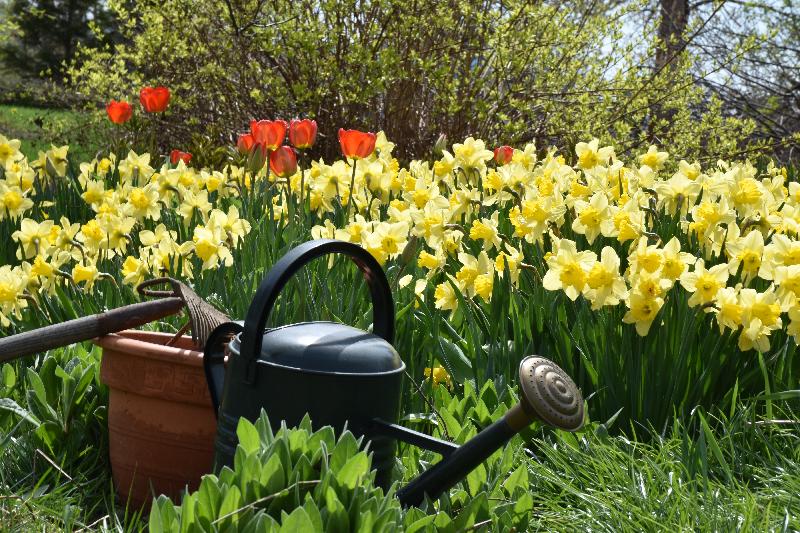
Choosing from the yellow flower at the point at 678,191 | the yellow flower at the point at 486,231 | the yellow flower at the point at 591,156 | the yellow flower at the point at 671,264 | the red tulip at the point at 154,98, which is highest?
the red tulip at the point at 154,98

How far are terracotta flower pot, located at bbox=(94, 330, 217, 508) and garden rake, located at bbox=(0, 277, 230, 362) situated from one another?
34mm

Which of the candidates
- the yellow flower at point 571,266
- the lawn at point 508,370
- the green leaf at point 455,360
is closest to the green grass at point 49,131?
the lawn at point 508,370

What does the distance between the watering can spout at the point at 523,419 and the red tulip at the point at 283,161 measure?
7.29 ft

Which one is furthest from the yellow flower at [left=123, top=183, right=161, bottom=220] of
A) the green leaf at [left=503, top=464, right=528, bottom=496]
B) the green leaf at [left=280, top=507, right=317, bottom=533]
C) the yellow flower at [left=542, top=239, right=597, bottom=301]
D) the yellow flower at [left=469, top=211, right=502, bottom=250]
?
the green leaf at [left=280, top=507, right=317, bottom=533]

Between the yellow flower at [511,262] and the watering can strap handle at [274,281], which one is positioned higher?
the watering can strap handle at [274,281]

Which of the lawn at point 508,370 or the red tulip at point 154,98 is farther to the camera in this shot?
the red tulip at point 154,98

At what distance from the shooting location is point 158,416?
1886 mm

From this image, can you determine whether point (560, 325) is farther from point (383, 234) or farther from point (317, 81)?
point (317, 81)

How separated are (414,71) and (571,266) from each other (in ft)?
13.4

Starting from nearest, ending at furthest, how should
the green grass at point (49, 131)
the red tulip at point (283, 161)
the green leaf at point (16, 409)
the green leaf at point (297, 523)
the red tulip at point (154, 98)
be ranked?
the green leaf at point (297, 523)
the green leaf at point (16, 409)
the red tulip at point (283, 161)
the red tulip at point (154, 98)
the green grass at point (49, 131)

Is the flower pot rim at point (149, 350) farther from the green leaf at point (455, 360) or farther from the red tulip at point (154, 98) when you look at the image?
the red tulip at point (154, 98)

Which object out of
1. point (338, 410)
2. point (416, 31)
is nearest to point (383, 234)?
point (338, 410)

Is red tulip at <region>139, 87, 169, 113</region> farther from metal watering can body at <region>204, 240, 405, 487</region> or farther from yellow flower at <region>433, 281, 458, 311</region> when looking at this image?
metal watering can body at <region>204, 240, 405, 487</region>

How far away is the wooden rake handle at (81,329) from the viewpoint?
1.85 m
